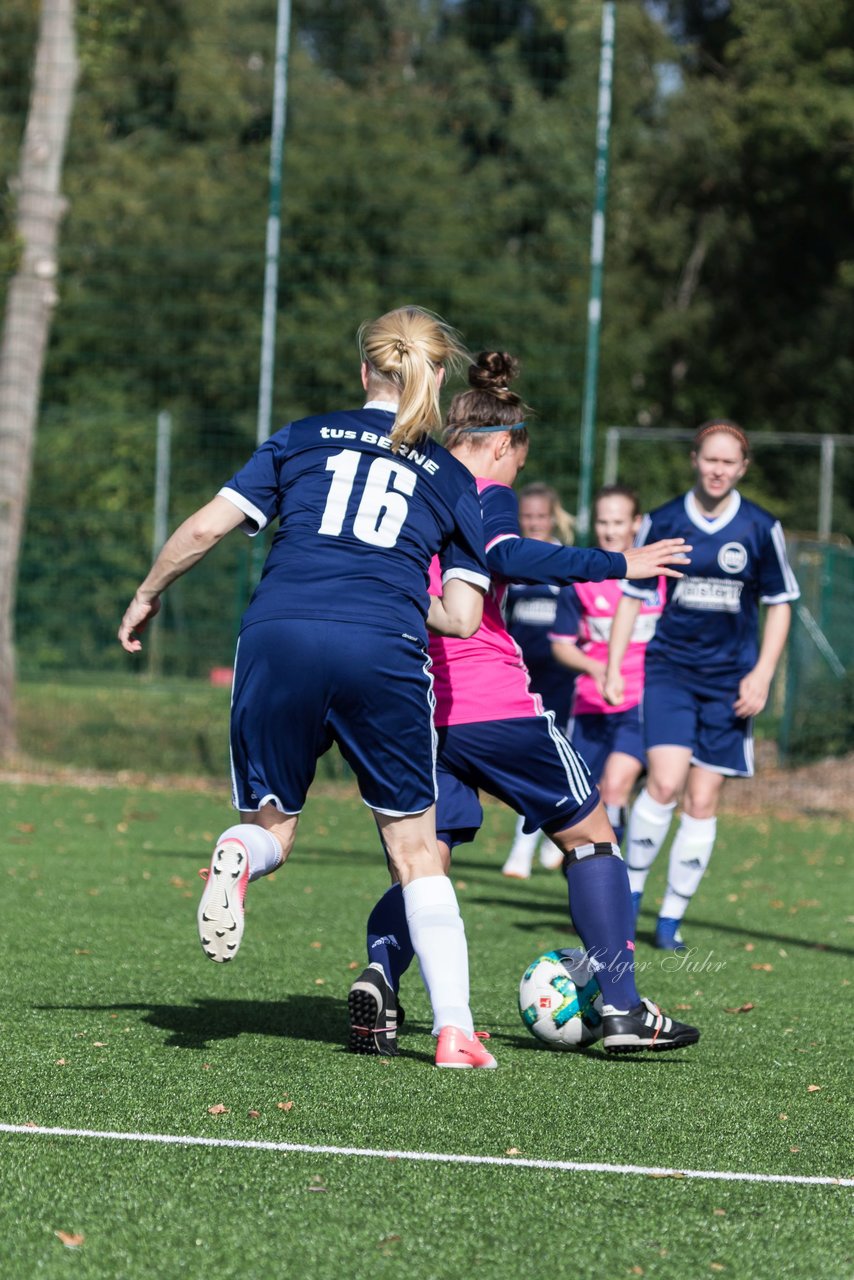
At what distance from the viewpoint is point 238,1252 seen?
10.4 ft

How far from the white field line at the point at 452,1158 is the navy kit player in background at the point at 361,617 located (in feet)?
1.90

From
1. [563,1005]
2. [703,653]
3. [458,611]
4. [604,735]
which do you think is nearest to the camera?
[458,611]

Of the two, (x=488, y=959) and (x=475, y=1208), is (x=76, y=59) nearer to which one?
(x=488, y=959)

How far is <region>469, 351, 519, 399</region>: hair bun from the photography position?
17.2 feet

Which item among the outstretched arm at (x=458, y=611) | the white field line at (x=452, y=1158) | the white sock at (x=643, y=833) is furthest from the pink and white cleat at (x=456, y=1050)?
the white sock at (x=643, y=833)

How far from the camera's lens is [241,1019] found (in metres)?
5.49

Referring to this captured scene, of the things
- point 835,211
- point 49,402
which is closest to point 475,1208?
point 49,402

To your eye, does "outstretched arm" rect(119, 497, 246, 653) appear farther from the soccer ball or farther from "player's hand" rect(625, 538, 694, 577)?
the soccer ball

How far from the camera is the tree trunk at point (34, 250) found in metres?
15.9

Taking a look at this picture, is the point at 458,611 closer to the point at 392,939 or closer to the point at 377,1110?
the point at 392,939

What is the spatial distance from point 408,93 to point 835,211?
16.2 m

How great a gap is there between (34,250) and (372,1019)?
1229 centimetres

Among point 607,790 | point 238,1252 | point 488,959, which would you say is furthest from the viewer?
point 607,790

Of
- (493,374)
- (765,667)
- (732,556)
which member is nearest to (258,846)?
(493,374)
